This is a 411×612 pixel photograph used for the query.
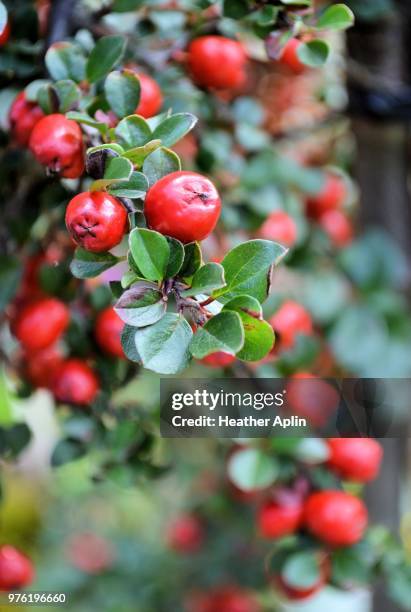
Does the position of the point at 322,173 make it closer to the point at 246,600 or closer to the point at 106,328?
the point at 106,328

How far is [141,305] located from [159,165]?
86 millimetres

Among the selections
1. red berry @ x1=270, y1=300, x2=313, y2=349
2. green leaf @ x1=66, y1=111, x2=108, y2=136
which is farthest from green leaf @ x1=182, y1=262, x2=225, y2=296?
red berry @ x1=270, y1=300, x2=313, y2=349

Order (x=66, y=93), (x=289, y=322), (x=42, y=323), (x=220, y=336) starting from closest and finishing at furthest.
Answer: (x=220, y=336)
(x=66, y=93)
(x=42, y=323)
(x=289, y=322)

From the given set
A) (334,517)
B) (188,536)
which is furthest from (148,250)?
(188,536)

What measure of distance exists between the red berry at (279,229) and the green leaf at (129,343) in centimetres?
41

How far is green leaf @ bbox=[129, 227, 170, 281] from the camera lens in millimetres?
368

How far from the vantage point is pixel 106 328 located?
61cm

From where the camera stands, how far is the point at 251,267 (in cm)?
39

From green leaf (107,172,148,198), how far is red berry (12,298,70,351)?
0.77ft

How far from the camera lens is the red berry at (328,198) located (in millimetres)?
935

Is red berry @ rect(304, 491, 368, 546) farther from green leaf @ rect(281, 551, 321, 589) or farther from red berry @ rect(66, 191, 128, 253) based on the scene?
red berry @ rect(66, 191, 128, 253)

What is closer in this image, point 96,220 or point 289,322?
point 96,220

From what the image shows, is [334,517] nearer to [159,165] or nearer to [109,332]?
[109,332]

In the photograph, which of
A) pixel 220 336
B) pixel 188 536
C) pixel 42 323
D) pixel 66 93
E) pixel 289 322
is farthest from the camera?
pixel 188 536
